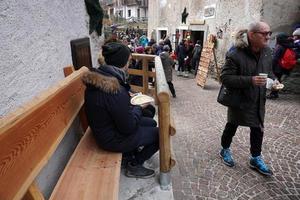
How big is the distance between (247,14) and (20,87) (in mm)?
8200

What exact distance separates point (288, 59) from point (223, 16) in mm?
4008

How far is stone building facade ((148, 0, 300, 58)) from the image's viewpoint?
8.10 metres

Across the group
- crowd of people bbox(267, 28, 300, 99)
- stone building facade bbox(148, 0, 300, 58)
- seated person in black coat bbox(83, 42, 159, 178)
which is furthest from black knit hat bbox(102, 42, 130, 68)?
stone building facade bbox(148, 0, 300, 58)

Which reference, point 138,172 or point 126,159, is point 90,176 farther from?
point 126,159

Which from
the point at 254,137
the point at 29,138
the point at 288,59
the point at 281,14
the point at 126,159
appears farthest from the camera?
the point at 281,14

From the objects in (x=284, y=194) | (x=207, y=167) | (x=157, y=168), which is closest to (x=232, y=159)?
(x=207, y=167)

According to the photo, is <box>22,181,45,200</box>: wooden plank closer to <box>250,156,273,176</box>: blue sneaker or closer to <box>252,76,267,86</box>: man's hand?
<box>252,76,267,86</box>: man's hand

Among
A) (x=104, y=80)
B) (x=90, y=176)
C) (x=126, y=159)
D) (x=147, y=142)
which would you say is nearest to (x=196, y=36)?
(x=126, y=159)

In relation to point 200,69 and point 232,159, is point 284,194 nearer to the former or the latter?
point 232,159

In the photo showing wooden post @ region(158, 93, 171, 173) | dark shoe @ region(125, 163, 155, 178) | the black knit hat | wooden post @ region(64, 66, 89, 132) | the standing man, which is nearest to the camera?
wooden post @ region(158, 93, 171, 173)

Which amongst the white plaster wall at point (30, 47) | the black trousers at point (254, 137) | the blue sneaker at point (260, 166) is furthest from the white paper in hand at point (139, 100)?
the blue sneaker at point (260, 166)

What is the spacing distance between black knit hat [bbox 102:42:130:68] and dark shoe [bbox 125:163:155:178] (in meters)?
1.07

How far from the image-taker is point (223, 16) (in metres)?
10.7

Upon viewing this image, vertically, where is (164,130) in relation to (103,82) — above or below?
below
